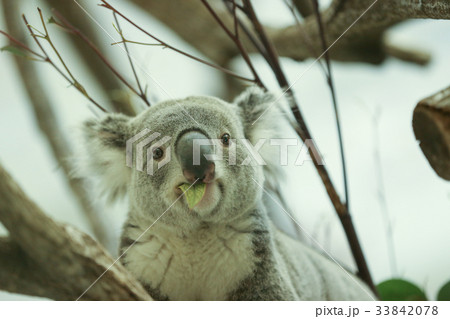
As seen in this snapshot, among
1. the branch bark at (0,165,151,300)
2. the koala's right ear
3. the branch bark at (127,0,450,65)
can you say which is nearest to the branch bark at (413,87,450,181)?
the branch bark at (127,0,450,65)

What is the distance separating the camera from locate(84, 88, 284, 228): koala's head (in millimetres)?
1462

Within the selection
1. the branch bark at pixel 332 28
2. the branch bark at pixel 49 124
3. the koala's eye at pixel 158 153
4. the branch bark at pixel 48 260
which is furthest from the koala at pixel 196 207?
the branch bark at pixel 49 124

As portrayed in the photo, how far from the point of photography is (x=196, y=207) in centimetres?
147

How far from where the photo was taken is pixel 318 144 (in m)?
1.80

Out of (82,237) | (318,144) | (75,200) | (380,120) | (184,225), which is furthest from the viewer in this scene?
(75,200)

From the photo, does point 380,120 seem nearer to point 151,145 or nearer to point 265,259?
point 265,259

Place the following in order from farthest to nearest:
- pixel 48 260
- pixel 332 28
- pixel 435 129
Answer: pixel 332 28 < pixel 435 129 < pixel 48 260

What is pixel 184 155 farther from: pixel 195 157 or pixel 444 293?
pixel 444 293

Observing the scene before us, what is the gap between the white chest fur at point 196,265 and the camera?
1624 mm

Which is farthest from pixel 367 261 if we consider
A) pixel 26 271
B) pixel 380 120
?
pixel 26 271

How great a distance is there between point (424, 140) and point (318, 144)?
598 mm

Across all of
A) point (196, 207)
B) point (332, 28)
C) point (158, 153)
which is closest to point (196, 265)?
point (196, 207)

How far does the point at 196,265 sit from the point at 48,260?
0.67 m

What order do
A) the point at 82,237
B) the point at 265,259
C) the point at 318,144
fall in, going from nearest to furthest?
1. the point at 82,237
2. the point at 265,259
3. the point at 318,144
